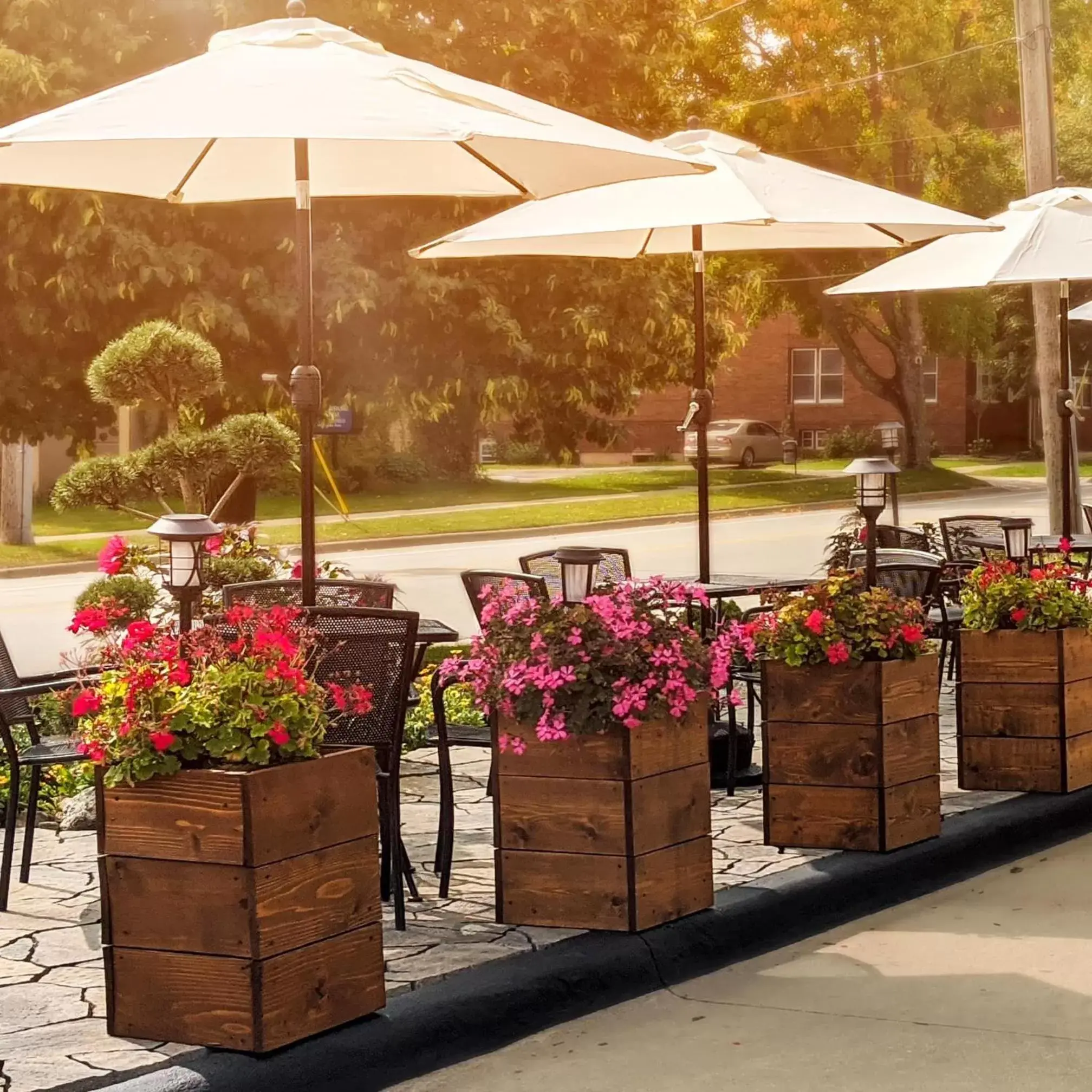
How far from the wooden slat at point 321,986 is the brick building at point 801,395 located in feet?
165

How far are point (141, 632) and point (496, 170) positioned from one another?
2860 millimetres

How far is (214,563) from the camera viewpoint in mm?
9148

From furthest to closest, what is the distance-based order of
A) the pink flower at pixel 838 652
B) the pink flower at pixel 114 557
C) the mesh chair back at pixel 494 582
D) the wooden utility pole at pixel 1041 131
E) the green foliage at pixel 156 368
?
the wooden utility pole at pixel 1041 131
the green foliage at pixel 156 368
the pink flower at pixel 114 557
the mesh chair back at pixel 494 582
the pink flower at pixel 838 652

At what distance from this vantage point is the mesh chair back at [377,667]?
223 inches

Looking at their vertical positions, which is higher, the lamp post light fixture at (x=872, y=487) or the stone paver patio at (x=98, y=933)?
the lamp post light fixture at (x=872, y=487)

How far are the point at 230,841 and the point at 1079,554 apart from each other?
1002 cm

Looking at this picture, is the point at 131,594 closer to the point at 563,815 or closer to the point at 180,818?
the point at 563,815

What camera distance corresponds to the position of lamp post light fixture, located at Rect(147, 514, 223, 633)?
223 inches

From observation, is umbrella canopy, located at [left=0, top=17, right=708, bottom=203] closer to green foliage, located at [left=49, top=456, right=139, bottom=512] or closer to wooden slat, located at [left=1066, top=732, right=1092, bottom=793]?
green foliage, located at [left=49, top=456, right=139, bottom=512]

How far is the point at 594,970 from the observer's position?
5.26 metres

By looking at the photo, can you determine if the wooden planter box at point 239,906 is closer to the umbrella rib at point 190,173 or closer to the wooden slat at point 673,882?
the wooden slat at point 673,882

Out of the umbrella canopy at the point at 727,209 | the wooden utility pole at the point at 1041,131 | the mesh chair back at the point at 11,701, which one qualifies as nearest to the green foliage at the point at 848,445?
the wooden utility pole at the point at 1041,131

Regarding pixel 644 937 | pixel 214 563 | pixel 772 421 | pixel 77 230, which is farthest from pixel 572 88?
pixel 772 421

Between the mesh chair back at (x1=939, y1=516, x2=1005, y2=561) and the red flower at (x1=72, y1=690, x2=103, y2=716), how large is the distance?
7.97 m
